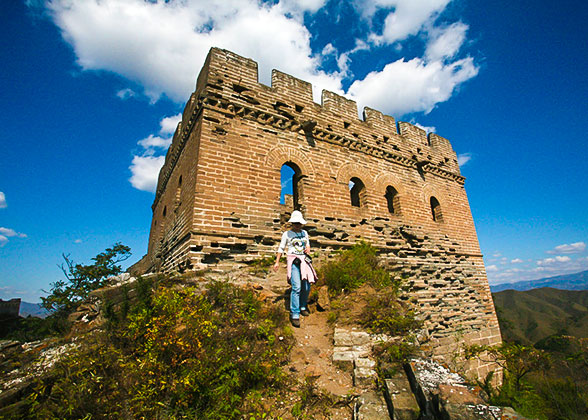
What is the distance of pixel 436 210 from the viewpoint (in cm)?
1092

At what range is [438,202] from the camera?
10.9 metres

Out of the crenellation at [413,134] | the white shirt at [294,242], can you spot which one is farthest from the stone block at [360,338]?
the crenellation at [413,134]

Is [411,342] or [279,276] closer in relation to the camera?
[411,342]

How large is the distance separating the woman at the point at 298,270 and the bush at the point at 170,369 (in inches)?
19.5

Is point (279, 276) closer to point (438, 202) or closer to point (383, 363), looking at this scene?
point (383, 363)

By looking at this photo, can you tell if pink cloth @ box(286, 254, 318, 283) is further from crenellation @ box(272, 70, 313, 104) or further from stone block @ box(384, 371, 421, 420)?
crenellation @ box(272, 70, 313, 104)

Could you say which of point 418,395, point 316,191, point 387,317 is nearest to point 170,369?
point 418,395

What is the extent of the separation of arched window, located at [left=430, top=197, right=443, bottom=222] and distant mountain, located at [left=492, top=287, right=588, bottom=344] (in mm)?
42206

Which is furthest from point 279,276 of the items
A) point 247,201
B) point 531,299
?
point 531,299

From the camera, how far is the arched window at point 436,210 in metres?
10.8

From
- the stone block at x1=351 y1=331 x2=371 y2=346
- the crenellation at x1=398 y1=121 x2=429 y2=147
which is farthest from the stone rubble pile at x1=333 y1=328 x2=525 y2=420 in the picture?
the crenellation at x1=398 y1=121 x2=429 y2=147

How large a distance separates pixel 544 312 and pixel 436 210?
77.7m

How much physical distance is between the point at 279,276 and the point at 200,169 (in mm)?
2988

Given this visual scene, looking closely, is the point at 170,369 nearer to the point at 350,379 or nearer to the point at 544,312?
the point at 350,379
